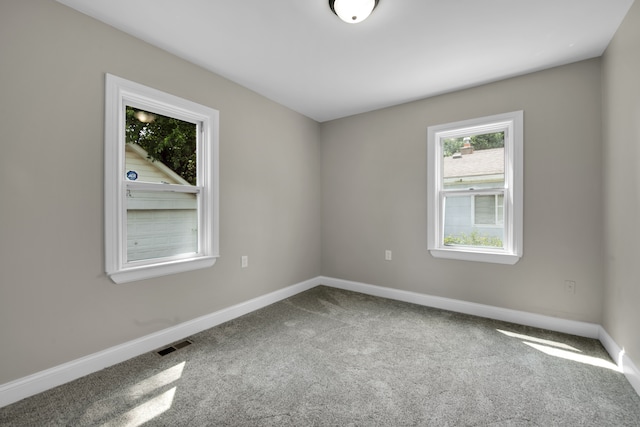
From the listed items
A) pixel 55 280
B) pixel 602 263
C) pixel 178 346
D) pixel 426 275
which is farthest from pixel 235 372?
pixel 602 263

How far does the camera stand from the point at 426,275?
337 centimetres

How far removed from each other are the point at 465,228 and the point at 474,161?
0.75 metres

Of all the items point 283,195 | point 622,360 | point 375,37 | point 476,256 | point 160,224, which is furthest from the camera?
point 283,195

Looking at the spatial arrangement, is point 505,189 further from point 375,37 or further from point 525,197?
point 375,37

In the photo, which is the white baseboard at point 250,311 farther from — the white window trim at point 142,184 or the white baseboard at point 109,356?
the white window trim at point 142,184

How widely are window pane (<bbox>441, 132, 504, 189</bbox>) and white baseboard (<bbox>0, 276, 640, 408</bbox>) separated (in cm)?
133

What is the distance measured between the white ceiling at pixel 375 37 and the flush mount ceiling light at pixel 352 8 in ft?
0.27

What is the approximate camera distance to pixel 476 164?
3123 mm

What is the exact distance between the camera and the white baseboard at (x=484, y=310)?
256cm

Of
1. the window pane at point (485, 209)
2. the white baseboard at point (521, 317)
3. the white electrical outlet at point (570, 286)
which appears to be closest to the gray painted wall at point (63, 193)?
the white baseboard at point (521, 317)

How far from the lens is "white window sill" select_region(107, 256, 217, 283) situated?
83.7 inches

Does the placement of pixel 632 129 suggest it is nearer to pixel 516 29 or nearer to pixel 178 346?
pixel 516 29

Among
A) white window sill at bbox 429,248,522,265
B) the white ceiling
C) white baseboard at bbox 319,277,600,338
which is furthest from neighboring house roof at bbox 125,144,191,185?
white window sill at bbox 429,248,522,265

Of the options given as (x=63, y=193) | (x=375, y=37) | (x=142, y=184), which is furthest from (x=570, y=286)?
(x=63, y=193)
